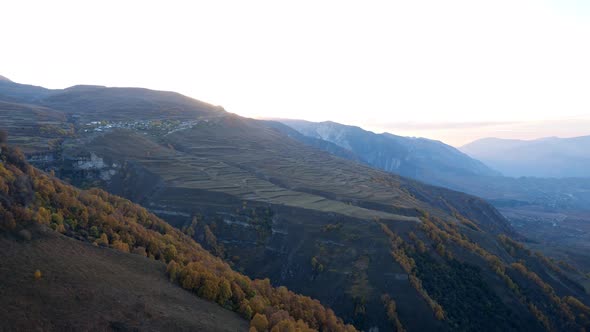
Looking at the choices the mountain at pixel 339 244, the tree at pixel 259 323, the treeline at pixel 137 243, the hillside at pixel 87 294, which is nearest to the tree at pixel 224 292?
the treeline at pixel 137 243

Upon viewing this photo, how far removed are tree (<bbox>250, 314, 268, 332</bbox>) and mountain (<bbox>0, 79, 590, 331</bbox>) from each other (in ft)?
12.8

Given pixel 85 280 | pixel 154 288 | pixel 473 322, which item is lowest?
pixel 473 322

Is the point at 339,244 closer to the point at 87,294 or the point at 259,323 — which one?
the point at 259,323

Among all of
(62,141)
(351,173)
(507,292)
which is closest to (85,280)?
(507,292)

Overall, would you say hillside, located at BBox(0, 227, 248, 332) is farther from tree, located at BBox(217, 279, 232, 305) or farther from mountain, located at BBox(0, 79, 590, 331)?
mountain, located at BBox(0, 79, 590, 331)

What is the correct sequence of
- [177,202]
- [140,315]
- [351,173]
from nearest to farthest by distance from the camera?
[140,315] < [177,202] < [351,173]

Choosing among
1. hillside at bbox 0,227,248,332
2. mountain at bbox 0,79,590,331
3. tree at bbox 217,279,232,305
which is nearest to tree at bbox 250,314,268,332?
hillside at bbox 0,227,248,332

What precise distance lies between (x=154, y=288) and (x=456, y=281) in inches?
2747

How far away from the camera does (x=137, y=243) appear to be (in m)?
53.9

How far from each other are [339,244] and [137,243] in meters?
50.2

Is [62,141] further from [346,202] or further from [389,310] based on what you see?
[389,310]

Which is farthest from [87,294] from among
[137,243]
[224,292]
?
[137,243]

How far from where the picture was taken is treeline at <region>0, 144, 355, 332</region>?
4197cm

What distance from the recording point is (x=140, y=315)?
3325 centimetres
